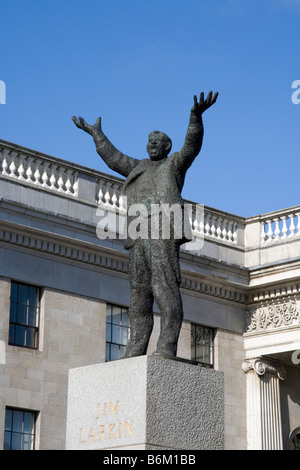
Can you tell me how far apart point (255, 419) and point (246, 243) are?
4221mm

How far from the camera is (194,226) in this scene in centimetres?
2603

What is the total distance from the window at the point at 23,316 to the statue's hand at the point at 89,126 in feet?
30.8

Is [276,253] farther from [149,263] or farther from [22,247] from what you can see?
[149,263]

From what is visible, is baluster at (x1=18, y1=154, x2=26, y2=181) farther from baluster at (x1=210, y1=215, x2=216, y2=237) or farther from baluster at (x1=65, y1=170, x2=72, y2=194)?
baluster at (x1=210, y1=215, x2=216, y2=237)

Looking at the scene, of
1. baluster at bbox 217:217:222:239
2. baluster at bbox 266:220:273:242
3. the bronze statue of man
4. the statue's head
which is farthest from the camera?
baluster at bbox 266:220:273:242

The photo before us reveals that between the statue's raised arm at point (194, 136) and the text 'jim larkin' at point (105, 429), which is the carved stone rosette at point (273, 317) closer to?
the statue's raised arm at point (194, 136)

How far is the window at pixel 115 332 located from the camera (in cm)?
2362

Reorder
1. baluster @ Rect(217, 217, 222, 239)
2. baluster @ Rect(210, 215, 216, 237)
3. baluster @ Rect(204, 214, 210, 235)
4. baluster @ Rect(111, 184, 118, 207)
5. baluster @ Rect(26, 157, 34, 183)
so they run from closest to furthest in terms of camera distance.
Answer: baluster @ Rect(26, 157, 34, 183), baluster @ Rect(111, 184, 118, 207), baluster @ Rect(204, 214, 210, 235), baluster @ Rect(210, 215, 216, 237), baluster @ Rect(217, 217, 222, 239)

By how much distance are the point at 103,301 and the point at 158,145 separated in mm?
11241

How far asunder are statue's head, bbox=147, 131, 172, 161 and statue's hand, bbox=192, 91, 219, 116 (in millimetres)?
828

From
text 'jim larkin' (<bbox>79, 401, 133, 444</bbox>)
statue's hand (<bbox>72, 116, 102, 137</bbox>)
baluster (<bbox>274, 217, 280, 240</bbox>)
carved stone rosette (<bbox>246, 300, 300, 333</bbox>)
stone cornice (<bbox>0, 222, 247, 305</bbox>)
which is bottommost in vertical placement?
text 'jim larkin' (<bbox>79, 401, 133, 444</bbox>)

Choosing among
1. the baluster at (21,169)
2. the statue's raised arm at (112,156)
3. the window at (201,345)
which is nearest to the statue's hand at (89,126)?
the statue's raised arm at (112,156)

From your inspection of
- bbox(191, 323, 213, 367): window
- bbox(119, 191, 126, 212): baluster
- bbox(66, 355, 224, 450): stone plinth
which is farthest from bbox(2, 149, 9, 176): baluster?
bbox(66, 355, 224, 450): stone plinth

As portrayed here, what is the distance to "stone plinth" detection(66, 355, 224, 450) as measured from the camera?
11.3 m
